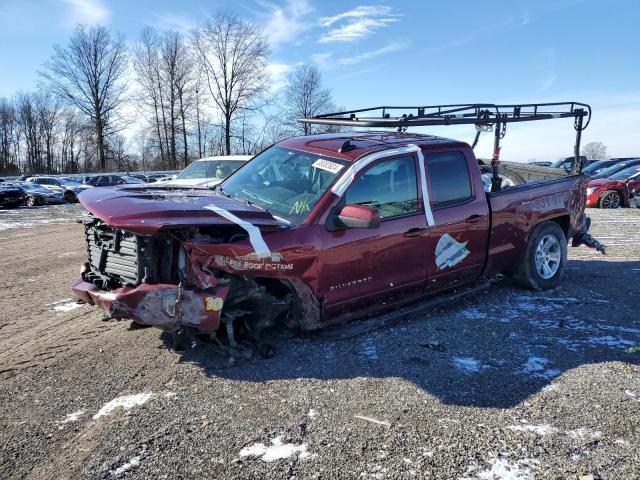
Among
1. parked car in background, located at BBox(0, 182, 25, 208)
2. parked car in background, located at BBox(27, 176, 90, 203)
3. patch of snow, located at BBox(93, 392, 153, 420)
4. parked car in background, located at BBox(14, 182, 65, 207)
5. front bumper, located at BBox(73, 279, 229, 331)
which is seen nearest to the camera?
patch of snow, located at BBox(93, 392, 153, 420)

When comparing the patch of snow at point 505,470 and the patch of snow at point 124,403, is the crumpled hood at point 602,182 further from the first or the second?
the patch of snow at point 124,403

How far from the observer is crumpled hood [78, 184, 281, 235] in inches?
135

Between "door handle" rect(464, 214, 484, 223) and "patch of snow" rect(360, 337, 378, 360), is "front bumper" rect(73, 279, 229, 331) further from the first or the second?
"door handle" rect(464, 214, 484, 223)

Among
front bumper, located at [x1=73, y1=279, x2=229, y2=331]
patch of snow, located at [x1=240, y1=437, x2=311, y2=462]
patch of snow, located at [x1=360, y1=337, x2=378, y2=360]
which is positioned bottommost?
patch of snow, located at [x1=240, y1=437, x2=311, y2=462]

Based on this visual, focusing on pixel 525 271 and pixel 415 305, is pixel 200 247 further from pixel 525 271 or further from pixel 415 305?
pixel 525 271

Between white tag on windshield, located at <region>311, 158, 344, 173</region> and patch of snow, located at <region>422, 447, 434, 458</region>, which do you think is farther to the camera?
white tag on windshield, located at <region>311, 158, 344, 173</region>

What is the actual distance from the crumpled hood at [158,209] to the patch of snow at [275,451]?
5.15 ft

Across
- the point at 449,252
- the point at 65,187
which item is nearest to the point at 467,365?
the point at 449,252

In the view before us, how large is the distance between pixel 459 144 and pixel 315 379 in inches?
122

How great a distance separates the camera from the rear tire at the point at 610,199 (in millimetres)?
16828

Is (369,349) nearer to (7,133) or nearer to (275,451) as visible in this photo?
(275,451)

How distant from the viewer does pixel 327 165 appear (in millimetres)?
4484

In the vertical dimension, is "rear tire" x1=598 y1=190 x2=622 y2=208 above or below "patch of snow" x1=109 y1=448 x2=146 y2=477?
above

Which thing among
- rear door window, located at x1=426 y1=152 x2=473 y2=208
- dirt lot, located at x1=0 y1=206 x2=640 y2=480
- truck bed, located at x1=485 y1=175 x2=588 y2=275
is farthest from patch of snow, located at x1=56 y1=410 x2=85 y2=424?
truck bed, located at x1=485 y1=175 x2=588 y2=275
